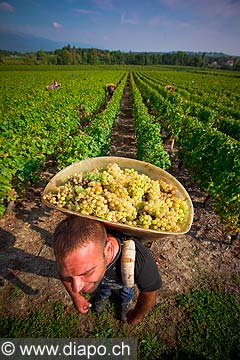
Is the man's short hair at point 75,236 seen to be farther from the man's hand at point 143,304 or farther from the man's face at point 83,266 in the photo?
the man's hand at point 143,304

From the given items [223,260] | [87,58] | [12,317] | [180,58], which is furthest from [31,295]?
[180,58]

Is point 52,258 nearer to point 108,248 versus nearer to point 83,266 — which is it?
point 108,248

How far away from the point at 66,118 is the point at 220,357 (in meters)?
8.59

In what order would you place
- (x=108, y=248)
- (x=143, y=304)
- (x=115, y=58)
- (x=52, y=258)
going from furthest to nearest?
(x=115, y=58) → (x=52, y=258) → (x=143, y=304) → (x=108, y=248)

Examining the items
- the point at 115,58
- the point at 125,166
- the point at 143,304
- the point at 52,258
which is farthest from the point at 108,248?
the point at 115,58

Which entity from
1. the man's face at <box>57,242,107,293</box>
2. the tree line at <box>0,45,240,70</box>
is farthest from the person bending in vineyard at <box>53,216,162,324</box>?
the tree line at <box>0,45,240,70</box>

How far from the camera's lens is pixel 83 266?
1651 mm

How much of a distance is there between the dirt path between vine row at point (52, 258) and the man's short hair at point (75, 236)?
2627 millimetres

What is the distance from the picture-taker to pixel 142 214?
2441 millimetres

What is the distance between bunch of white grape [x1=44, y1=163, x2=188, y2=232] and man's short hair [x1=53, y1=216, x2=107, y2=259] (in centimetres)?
46

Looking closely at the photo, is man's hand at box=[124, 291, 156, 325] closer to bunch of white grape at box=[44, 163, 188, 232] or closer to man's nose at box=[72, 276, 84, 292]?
bunch of white grape at box=[44, 163, 188, 232]

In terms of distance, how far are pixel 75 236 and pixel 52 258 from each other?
3287 millimetres

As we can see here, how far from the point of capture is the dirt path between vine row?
12.8ft

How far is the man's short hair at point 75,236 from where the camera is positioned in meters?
1.60
